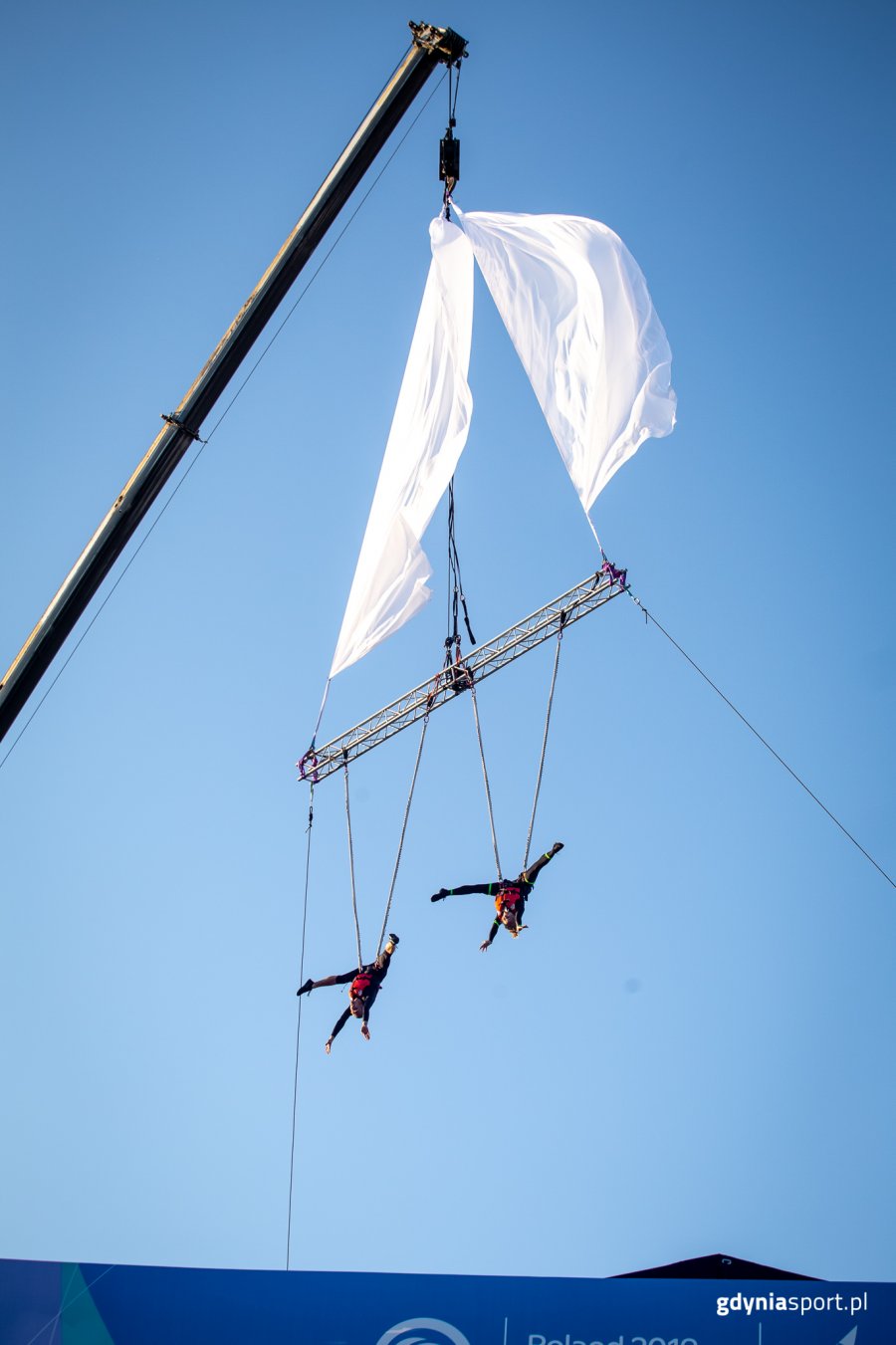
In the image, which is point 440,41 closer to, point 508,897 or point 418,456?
point 418,456

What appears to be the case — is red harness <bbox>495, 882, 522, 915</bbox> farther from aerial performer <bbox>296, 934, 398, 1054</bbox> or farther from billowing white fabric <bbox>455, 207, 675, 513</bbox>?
billowing white fabric <bbox>455, 207, 675, 513</bbox>

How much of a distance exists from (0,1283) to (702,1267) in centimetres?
491

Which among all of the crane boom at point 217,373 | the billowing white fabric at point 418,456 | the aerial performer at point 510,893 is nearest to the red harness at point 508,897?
the aerial performer at point 510,893

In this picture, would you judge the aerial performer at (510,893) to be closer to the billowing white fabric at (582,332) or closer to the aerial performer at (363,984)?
the aerial performer at (363,984)

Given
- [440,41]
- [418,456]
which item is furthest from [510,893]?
[440,41]

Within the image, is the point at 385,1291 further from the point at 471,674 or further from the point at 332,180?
the point at 332,180

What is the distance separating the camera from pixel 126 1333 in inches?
259

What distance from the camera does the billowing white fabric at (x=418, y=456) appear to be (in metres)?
10.8

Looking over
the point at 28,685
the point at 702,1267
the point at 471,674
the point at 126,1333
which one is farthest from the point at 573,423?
the point at 126,1333

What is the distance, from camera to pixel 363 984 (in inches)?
433

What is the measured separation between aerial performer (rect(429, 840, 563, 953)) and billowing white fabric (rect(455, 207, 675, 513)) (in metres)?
3.37

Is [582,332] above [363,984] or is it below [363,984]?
above

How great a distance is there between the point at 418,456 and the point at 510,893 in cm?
410

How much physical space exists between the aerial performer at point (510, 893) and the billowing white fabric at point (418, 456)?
242 cm
